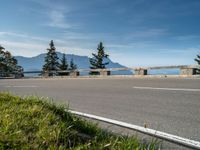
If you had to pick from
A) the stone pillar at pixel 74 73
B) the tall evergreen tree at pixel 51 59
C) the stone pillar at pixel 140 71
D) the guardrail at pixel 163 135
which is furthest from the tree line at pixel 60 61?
the guardrail at pixel 163 135

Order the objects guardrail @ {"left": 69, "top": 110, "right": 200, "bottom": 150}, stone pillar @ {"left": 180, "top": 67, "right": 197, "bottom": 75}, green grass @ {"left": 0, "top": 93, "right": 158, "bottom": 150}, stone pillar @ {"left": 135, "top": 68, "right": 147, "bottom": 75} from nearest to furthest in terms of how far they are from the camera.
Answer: green grass @ {"left": 0, "top": 93, "right": 158, "bottom": 150} → guardrail @ {"left": 69, "top": 110, "right": 200, "bottom": 150} → stone pillar @ {"left": 180, "top": 67, "right": 197, "bottom": 75} → stone pillar @ {"left": 135, "top": 68, "right": 147, "bottom": 75}

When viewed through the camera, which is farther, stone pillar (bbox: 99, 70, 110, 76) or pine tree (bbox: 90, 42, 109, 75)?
pine tree (bbox: 90, 42, 109, 75)

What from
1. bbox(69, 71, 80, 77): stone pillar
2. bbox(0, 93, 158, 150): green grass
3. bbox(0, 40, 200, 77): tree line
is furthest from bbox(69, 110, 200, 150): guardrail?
bbox(0, 40, 200, 77): tree line

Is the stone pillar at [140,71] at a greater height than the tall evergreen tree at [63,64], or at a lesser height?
lesser

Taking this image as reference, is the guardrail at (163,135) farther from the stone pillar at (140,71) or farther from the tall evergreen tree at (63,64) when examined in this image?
the tall evergreen tree at (63,64)

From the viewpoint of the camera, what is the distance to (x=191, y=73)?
2106 centimetres

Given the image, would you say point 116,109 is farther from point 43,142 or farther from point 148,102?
point 43,142

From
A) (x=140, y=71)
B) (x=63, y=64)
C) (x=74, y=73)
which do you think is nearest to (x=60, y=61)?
(x=63, y=64)

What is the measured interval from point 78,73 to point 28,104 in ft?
88.3

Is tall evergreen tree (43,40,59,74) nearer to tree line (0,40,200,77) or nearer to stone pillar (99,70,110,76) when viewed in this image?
tree line (0,40,200,77)

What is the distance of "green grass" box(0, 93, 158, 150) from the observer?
407cm

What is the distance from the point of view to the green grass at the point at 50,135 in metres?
4.07

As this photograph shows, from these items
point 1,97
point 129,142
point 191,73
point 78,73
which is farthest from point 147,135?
point 78,73

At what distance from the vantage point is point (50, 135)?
14.2ft
